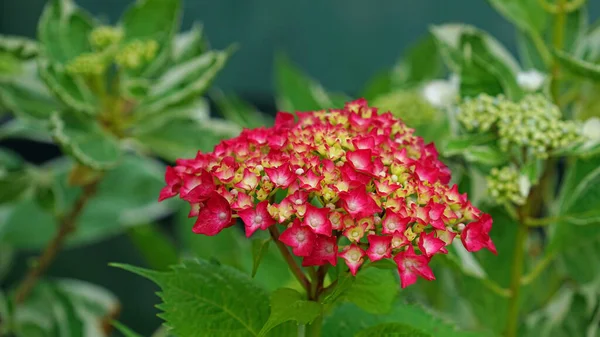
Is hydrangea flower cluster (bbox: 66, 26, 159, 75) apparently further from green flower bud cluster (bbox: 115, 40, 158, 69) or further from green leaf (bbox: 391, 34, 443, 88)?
green leaf (bbox: 391, 34, 443, 88)

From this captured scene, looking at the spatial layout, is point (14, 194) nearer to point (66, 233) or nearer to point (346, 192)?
point (66, 233)

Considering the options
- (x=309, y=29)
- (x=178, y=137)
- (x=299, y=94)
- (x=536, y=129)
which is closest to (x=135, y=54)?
(x=178, y=137)

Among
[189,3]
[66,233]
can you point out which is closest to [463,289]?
[66,233]

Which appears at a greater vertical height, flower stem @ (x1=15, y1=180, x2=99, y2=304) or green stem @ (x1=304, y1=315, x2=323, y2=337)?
green stem @ (x1=304, y1=315, x2=323, y2=337)

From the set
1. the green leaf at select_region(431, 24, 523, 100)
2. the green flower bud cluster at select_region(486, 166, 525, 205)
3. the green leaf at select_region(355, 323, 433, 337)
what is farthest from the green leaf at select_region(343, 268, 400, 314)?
the green leaf at select_region(431, 24, 523, 100)

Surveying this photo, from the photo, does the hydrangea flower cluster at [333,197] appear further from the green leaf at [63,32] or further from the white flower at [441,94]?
the green leaf at [63,32]

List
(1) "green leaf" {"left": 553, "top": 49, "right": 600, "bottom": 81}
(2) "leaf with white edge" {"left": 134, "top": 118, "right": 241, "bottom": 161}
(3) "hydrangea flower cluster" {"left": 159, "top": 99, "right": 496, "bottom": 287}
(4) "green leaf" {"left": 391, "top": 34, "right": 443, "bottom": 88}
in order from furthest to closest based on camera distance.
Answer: (4) "green leaf" {"left": 391, "top": 34, "right": 443, "bottom": 88}, (2) "leaf with white edge" {"left": 134, "top": 118, "right": 241, "bottom": 161}, (1) "green leaf" {"left": 553, "top": 49, "right": 600, "bottom": 81}, (3) "hydrangea flower cluster" {"left": 159, "top": 99, "right": 496, "bottom": 287}

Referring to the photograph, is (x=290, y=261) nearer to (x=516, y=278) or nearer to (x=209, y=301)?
(x=209, y=301)
